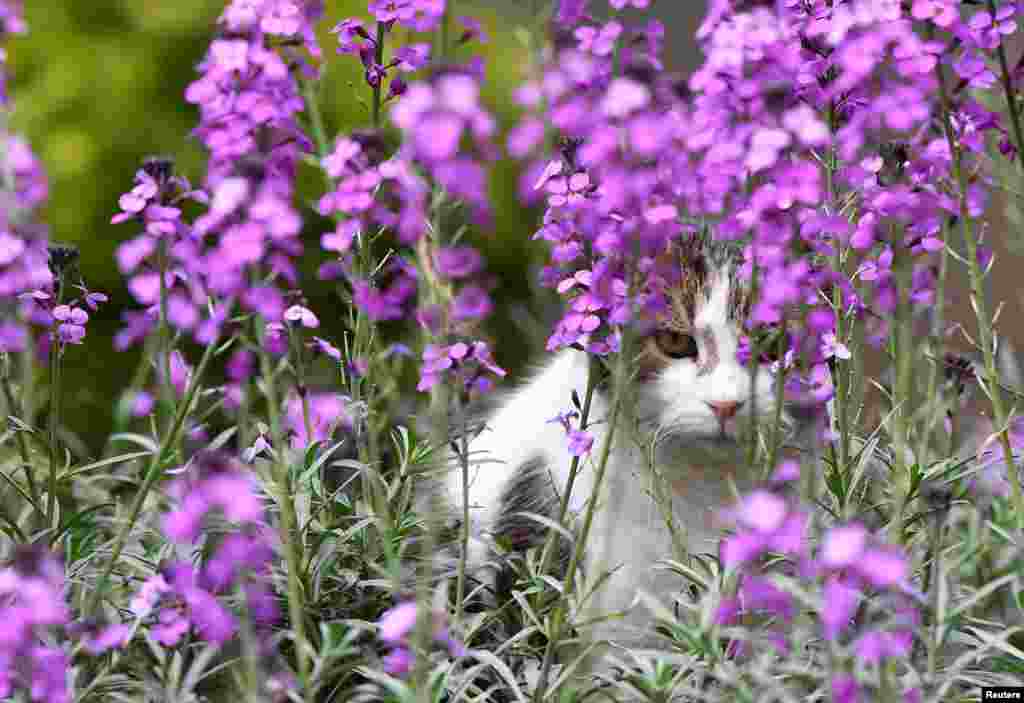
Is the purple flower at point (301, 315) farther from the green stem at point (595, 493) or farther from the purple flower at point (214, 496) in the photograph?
the purple flower at point (214, 496)

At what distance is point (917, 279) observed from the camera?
89.6 inches

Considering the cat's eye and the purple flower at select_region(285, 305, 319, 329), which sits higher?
the purple flower at select_region(285, 305, 319, 329)

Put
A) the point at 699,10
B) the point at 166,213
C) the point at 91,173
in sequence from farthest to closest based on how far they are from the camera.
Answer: the point at 699,10
the point at 91,173
the point at 166,213

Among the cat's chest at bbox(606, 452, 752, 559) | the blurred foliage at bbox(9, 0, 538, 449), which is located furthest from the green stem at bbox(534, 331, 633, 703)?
the blurred foliage at bbox(9, 0, 538, 449)

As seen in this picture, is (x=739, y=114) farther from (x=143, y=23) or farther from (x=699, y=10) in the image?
(x=699, y=10)

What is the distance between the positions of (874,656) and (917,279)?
1.03 m

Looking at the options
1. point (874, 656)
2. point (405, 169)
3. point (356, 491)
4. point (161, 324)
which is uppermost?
point (405, 169)

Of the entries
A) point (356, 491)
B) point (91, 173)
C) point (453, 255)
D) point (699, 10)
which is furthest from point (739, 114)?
point (699, 10)

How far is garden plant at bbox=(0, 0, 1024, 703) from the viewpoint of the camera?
1.55 metres

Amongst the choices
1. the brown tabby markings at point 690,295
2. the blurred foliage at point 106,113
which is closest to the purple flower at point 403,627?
the brown tabby markings at point 690,295

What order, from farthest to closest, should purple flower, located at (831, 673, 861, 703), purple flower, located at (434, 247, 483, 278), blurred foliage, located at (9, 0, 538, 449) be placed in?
blurred foliage, located at (9, 0, 538, 449), purple flower, located at (434, 247, 483, 278), purple flower, located at (831, 673, 861, 703)

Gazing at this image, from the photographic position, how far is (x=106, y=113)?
4.95 metres

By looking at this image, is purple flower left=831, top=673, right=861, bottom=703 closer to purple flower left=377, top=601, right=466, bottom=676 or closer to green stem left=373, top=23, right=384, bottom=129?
purple flower left=377, top=601, right=466, bottom=676

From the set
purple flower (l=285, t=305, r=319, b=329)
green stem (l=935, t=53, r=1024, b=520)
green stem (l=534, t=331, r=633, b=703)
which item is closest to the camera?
green stem (l=534, t=331, r=633, b=703)
